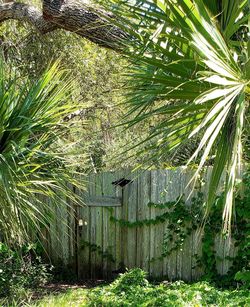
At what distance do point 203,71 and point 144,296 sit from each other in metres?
2.98

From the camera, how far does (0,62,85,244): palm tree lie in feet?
11.7

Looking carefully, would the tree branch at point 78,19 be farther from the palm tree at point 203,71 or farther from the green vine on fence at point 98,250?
the green vine on fence at point 98,250

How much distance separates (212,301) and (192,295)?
0.17m

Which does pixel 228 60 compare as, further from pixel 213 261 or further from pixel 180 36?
pixel 213 261

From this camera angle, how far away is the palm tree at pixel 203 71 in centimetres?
211

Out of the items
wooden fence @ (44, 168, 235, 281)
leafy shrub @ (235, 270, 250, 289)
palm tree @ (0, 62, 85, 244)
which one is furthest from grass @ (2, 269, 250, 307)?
palm tree @ (0, 62, 85, 244)

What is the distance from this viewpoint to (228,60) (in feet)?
7.33

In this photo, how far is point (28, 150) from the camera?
144 inches

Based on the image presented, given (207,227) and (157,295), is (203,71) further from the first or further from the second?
(207,227)

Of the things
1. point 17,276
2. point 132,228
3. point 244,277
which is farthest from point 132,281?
point 132,228

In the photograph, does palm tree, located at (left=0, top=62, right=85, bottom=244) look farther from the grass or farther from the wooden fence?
the wooden fence

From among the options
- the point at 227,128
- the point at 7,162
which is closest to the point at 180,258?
the point at 7,162

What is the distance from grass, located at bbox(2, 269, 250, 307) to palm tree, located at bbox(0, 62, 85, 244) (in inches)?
50.6

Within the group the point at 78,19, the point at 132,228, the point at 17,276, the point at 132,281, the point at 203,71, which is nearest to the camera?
the point at 203,71
